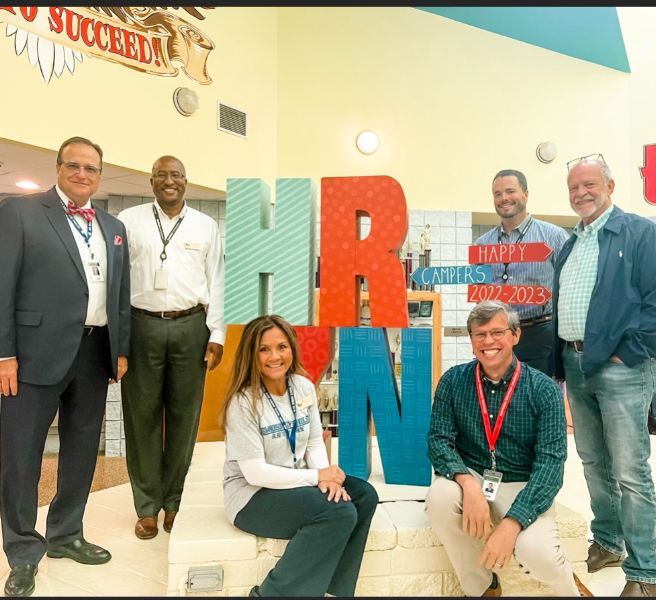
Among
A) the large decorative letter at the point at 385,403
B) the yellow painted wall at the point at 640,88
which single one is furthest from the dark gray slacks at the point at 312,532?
the yellow painted wall at the point at 640,88

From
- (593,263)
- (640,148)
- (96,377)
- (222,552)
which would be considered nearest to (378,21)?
→ (640,148)

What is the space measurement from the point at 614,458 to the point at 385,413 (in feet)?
3.32

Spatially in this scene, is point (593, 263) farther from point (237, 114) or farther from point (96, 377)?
point (237, 114)

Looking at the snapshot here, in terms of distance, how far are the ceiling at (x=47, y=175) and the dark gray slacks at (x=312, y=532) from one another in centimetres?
306

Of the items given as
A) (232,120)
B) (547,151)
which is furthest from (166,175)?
(547,151)

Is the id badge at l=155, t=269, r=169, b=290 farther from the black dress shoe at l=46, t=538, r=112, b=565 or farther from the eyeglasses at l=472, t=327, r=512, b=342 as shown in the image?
the eyeglasses at l=472, t=327, r=512, b=342

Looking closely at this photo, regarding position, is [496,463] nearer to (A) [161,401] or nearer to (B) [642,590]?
(B) [642,590]

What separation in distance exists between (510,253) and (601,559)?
1465mm

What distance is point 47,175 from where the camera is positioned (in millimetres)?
4465

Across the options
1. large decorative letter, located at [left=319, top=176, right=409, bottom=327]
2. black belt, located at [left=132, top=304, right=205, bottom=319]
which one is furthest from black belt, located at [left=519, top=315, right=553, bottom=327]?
black belt, located at [left=132, top=304, right=205, bottom=319]

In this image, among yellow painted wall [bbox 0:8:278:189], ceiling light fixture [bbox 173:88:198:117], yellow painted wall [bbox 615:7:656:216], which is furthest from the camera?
yellow painted wall [bbox 615:7:656:216]

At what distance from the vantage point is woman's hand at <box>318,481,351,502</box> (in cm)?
198

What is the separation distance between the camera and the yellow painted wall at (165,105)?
12.1 feet

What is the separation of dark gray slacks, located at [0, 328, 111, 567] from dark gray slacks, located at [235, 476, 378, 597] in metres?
0.86
